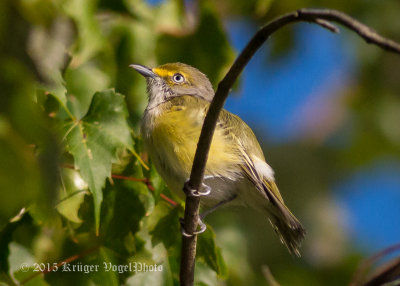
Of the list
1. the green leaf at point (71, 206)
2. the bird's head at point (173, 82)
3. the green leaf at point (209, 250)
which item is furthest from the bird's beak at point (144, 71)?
the green leaf at point (209, 250)

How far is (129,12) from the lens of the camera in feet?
15.5

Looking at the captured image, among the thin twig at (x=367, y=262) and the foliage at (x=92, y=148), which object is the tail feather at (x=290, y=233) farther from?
the thin twig at (x=367, y=262)

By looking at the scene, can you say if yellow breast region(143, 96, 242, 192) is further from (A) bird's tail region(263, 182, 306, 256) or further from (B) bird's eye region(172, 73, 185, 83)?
(B) bird's eye region(172, 73, 185, 83)

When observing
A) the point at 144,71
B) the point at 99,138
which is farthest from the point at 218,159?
the point at 144,71

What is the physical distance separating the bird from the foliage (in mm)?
138

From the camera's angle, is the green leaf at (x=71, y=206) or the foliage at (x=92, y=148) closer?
the foliage at (x=92, y=148)

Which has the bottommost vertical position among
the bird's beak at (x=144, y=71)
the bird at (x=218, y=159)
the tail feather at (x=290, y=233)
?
the tail feather at (x=290, y=233)

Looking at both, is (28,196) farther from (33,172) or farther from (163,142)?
(163,142)

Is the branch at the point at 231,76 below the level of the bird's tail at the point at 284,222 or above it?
above

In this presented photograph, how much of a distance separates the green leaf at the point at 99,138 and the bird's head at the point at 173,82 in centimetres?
114

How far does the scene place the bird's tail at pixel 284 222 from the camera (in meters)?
3.81

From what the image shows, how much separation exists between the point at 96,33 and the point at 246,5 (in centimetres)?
156

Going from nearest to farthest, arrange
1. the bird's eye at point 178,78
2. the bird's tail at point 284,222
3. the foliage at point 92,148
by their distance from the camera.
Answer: the foliage at point 92,148 < the bird's tail at point 284,222 < the bird's eye at point 178,78

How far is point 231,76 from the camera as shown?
2.43 m
